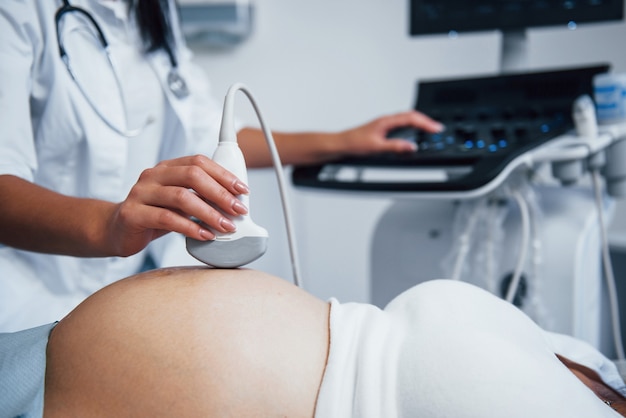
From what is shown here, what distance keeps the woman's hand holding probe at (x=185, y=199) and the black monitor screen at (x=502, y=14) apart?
0.90 meters

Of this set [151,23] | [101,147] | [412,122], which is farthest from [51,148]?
[412,122]

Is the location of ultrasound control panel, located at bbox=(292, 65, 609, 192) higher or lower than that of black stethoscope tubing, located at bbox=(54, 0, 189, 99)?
lower

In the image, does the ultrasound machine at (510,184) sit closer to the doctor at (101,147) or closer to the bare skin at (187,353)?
the doctor at (101,147)

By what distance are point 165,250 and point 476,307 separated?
65 cm

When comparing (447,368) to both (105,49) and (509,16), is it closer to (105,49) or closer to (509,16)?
(105,49)

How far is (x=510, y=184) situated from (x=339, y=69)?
1.03 metres

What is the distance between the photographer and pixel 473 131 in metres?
1.10

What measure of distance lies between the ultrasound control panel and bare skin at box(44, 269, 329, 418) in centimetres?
46

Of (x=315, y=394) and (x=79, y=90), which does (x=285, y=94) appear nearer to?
(x=79, y=90)

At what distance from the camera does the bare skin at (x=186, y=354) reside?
504 mm

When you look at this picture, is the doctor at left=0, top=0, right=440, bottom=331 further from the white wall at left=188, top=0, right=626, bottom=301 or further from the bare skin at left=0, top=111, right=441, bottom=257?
the white wall at left=188, top=0, right=626, bottom=301

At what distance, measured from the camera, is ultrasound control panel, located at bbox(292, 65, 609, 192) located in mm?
959

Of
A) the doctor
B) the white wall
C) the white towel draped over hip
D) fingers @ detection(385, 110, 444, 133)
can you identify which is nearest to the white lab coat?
the doctor

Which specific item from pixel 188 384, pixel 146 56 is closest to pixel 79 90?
pixel 146 56
